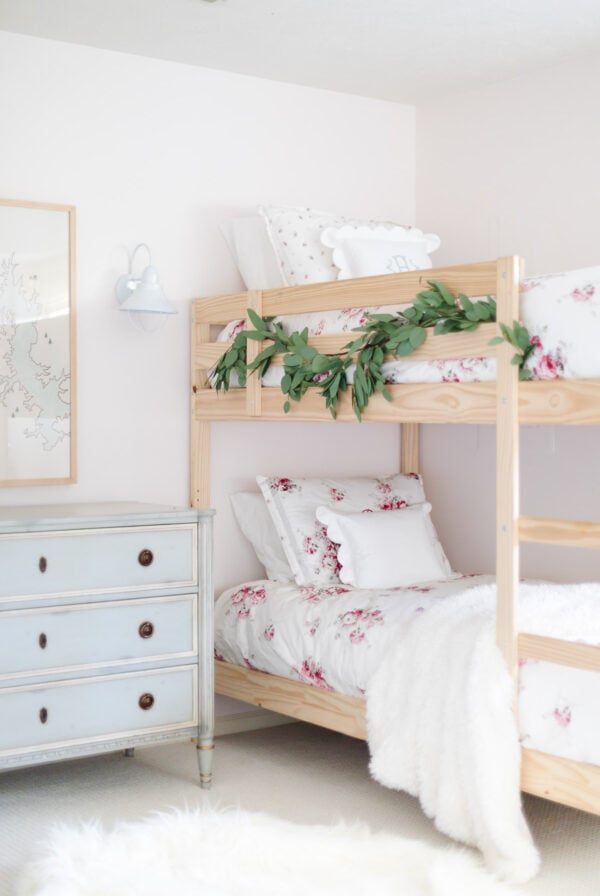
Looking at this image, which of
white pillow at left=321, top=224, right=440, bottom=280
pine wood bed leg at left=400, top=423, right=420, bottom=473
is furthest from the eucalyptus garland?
pine wood bed leg at left=400, top=423, right=420, bottom=473

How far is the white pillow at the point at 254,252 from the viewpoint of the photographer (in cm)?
386

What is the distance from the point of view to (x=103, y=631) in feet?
10.7

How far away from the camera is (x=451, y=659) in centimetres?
290

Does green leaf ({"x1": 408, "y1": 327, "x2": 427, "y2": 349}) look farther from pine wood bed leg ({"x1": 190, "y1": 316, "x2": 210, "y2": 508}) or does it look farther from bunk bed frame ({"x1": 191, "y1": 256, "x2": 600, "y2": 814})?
pine wood bed leg ({"x1": 190, "y1": 316, "x2": 210, "y2": 508})

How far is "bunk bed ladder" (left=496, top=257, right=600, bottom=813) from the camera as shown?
2.62m

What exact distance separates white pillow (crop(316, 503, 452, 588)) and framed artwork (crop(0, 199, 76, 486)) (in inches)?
34.9

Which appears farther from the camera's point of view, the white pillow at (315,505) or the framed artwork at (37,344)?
the white pillow at (315,505)

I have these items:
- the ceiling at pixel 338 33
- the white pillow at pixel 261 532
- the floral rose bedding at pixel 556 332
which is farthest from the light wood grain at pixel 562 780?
the ceiling at pixel 338 33

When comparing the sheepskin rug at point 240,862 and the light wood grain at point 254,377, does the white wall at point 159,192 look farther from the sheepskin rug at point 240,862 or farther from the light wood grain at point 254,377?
the sheepskin rug at point 240,862

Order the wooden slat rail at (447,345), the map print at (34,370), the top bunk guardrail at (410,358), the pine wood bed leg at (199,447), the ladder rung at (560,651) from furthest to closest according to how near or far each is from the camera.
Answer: the pine wood bed leg at (199,447) < the map print at (34,370) < the wooden slat rail at (447,345) < the top bunk guardrail at (410,358) < the ladder rung at (560,651)

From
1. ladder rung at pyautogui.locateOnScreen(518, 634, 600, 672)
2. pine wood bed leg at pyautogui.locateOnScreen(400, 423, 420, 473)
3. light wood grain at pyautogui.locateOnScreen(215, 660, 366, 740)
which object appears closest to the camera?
ladder rung at pyautogui.locateOnScreen(518, 634, 600, 672)

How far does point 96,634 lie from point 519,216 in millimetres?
2076

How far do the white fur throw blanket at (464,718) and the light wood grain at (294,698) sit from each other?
0.20 metres

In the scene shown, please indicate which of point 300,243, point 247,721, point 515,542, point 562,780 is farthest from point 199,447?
point 562,780
